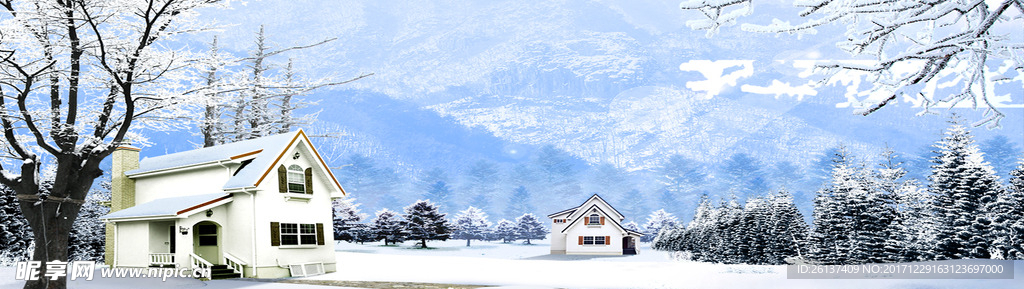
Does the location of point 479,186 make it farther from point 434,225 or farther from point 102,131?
point 102,131

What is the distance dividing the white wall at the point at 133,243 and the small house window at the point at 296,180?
530cm

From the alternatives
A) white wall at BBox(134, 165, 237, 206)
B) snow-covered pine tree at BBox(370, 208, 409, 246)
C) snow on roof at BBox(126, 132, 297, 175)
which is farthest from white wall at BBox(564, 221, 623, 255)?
white wall at BBox(134, 165, 237, 206)

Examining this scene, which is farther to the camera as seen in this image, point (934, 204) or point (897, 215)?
point (897, 215)

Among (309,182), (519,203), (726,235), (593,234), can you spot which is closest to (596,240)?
(593,234)

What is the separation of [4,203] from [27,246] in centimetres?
307

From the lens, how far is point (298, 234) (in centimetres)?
2486

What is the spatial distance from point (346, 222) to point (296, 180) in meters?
37.8

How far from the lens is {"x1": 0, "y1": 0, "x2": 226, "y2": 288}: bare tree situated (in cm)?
1587

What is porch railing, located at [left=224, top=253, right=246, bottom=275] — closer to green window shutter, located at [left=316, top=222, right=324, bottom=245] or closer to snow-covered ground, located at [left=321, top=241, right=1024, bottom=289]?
snow-covered ground, located at [left=321, top=241, right=1024, bottom=289]

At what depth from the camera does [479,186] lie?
123 metres

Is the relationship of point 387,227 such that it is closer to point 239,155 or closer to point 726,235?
point 726,235

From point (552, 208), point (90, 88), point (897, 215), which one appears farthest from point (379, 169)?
point (90, 88)

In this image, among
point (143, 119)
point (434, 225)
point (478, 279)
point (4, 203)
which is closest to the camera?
point (143, 119)

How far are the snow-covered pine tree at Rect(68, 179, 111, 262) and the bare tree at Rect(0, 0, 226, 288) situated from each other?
25.9 meters
